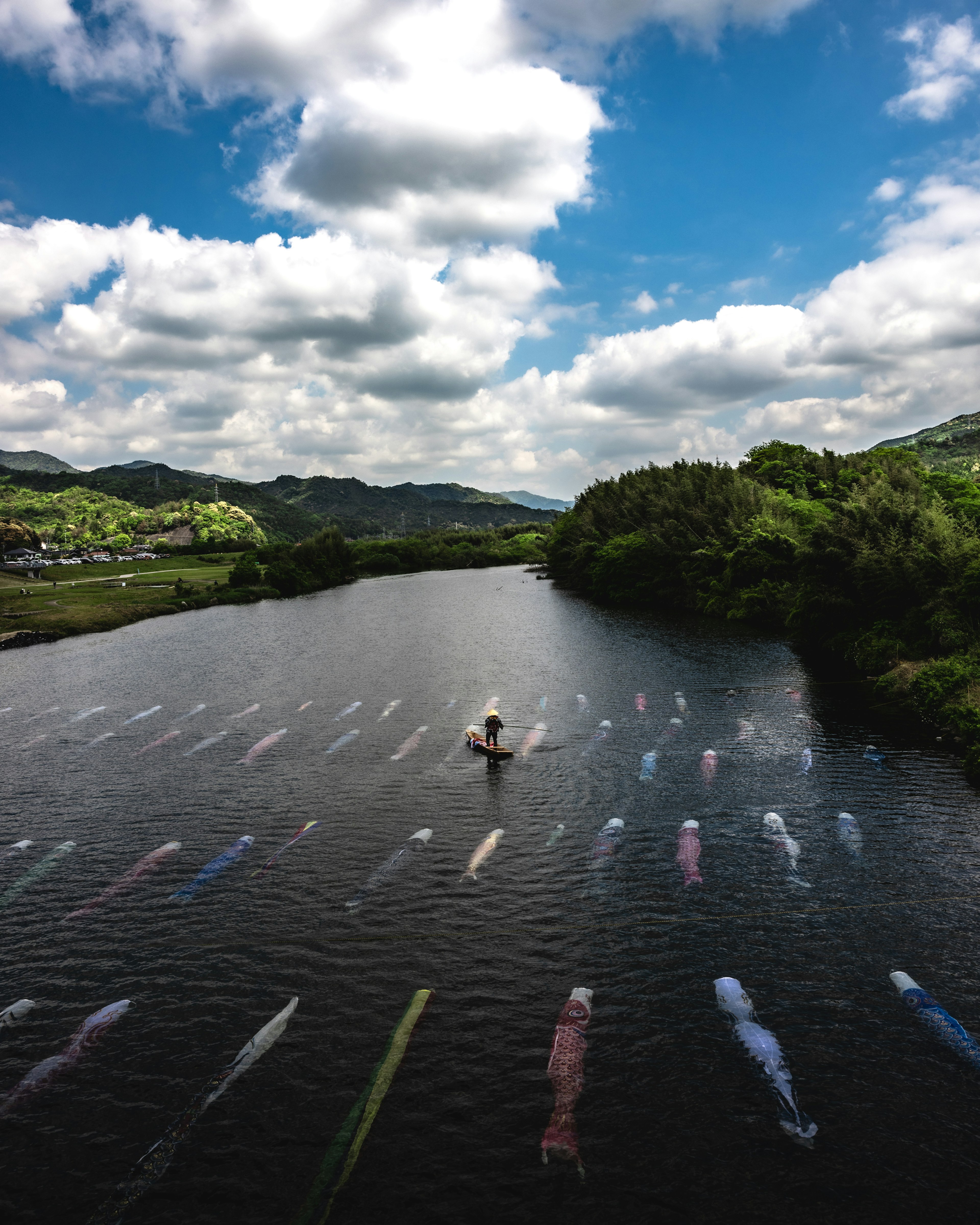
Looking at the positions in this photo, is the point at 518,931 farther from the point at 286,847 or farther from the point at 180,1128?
the point at 286,847

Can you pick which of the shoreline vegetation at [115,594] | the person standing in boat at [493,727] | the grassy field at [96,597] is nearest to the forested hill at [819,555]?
the person standing in boat at [493,727]

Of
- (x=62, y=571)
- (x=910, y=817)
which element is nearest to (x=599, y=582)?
(x=910, y=817)

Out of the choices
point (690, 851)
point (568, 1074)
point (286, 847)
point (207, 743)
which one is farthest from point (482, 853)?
point (207, 743)

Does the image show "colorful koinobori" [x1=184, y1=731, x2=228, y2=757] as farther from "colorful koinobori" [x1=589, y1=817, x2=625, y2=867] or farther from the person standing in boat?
"colorful koinobori" [x1=589, y1=817, x2=625, y2=867]

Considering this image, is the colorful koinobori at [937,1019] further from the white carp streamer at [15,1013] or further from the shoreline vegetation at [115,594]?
the shoreline vegetation at [115,594]

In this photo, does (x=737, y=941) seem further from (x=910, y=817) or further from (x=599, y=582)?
(x=599, y=582)
